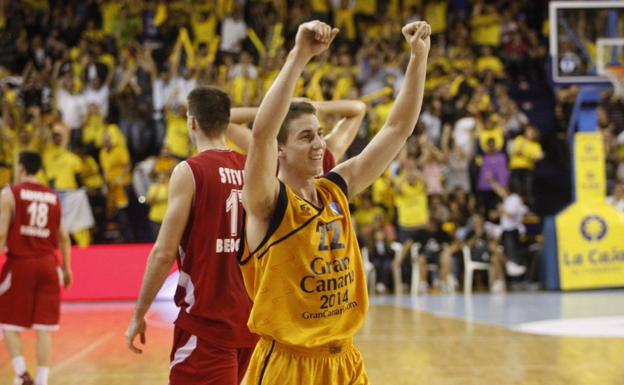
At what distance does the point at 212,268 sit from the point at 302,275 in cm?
90

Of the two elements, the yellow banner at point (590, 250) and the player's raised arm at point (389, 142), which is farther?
the yellow banner at point (590, 250)

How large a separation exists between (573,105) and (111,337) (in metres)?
12.0

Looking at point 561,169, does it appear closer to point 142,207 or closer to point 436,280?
point 436,280

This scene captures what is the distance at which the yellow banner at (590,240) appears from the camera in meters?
15.5

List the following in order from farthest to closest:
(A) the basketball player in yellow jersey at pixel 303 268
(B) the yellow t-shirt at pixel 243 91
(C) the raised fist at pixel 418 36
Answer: (B) the yellow t-shirt at pixel 243 91 → (C) the raised fist at pixel 418 36 → (A) the basketball player in yellow jersey at pixel 303 268

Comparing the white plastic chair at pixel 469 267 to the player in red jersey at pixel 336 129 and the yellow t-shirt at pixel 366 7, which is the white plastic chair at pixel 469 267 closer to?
the yellow t-shirt at pixel 366 7

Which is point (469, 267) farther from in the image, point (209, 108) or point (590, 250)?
point (209, 108)

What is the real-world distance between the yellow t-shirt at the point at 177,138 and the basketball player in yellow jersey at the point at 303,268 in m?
13.1

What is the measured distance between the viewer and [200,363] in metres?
3.97

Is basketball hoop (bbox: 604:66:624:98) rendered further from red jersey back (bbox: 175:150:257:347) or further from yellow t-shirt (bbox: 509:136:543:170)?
red jersey back (bbox: 175:150:257:347)

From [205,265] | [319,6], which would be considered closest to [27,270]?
[205,265]

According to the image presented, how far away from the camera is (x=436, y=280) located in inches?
625

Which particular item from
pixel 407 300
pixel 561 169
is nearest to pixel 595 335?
pixel 407 300

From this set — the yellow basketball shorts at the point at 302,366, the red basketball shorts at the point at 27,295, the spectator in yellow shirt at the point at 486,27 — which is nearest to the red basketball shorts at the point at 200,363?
the yellow basketball shorts at the point at 302,366
